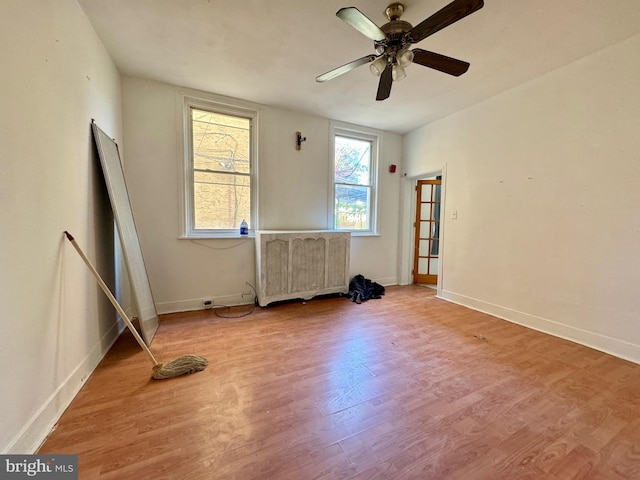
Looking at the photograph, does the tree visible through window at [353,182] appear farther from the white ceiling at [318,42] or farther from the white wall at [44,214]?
the white wall at [44,214]

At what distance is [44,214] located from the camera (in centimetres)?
138

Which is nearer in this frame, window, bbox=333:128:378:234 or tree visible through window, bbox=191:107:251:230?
tree visible through window, bbox=191:107:251:230

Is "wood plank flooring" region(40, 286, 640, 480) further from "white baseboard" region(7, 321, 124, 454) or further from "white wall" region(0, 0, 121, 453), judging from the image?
"white wall" region(0, 0, 121, 453)

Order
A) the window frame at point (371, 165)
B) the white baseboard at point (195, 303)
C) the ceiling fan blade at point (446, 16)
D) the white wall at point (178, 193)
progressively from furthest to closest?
1. the window frame at point (371, 165)
2. the white baseboard at point (195, 303)
3. the white wall at point (178, 193)
4. the ceiling fan blade at point (446, 16)

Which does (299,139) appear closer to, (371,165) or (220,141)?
(220,141)

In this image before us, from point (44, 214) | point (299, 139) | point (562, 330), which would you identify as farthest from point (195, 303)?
point (562, 330)

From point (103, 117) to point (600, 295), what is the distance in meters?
4.70

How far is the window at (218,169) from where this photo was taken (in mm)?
3117

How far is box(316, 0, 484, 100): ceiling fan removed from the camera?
1463 mm

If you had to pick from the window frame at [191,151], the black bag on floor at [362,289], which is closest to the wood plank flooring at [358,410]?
the black bag on floor at [362,289]

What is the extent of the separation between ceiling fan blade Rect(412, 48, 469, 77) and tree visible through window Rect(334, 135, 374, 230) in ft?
7.01

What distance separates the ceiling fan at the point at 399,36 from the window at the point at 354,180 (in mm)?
1898

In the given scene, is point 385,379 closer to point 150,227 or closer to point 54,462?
point 54,462

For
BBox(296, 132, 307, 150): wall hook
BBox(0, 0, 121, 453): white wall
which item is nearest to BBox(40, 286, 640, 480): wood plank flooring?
BBox(0, 0, 121, 453): white wall
